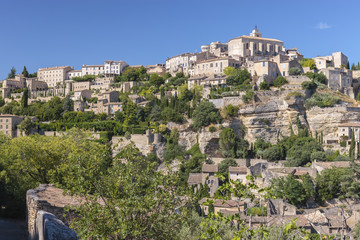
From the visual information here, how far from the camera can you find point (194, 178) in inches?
1775

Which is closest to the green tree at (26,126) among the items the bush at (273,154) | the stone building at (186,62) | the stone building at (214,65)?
the stone building at (186,62)

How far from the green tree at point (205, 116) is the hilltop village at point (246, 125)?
14 centimetres

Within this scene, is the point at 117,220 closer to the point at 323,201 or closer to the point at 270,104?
the point at 323,201

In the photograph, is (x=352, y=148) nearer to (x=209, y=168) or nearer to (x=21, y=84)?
(x=209, y=168)

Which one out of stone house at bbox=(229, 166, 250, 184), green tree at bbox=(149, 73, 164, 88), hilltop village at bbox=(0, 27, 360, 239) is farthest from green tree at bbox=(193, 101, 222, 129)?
green tree at bbox=(149, 73, 164, 88)

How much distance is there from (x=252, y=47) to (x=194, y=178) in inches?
1717

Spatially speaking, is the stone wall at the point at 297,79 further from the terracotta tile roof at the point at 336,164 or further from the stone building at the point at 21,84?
the stone building at the point at 21,84

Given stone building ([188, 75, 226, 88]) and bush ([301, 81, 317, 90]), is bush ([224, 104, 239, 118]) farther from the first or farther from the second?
stone building ([188, 75, 226, 88])

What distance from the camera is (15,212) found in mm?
21188

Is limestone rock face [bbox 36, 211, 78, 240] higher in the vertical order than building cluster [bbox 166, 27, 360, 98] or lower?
lower

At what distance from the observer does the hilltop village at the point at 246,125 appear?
39344 mm

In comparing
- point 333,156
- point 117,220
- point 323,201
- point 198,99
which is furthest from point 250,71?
point 117,220

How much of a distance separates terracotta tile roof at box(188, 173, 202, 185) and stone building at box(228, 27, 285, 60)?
1527 inches

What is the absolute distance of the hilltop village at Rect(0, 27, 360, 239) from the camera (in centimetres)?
3934
